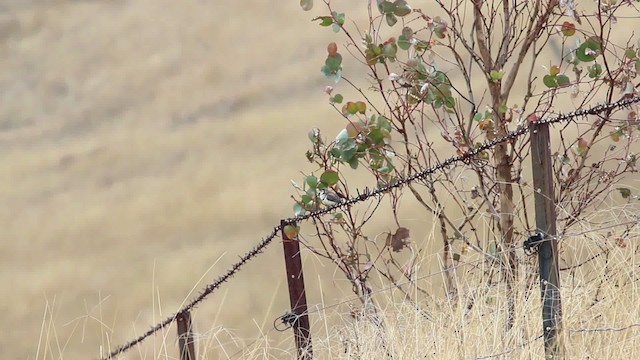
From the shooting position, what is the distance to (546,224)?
9.66 ft

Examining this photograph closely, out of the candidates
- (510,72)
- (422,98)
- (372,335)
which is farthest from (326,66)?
(372,335)

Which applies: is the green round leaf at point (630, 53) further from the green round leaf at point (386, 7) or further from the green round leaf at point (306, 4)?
the green round leaf at point (306, 4)

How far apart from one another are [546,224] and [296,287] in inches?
36.9

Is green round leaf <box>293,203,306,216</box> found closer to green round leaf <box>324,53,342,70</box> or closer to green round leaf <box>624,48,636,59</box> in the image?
green round leaf <box>324,53,342,70</box>

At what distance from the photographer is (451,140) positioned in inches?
171

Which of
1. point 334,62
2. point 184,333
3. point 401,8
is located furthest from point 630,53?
point 184,333

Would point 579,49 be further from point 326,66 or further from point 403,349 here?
point 403,349

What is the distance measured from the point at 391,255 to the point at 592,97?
3.77 feet

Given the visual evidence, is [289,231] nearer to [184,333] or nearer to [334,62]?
[184,333]

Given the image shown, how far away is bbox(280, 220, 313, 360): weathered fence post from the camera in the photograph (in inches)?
135

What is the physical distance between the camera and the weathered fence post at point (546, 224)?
2902 mm

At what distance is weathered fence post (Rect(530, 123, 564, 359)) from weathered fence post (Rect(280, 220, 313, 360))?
86 cm

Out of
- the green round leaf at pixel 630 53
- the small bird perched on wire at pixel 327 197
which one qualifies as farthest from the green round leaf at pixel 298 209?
the green round leaf at pixel 630 53

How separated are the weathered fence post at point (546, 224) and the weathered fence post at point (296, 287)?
0.86 metres
